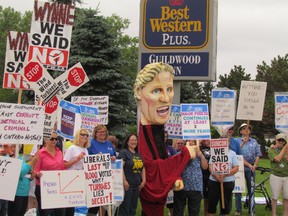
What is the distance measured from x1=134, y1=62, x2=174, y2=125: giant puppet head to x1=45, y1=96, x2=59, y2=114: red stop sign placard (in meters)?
1.70

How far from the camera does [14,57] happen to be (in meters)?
9.41

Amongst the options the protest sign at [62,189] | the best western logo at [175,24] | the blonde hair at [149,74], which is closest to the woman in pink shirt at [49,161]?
the protest sign at [62,189]

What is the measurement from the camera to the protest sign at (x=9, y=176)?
6832 mm

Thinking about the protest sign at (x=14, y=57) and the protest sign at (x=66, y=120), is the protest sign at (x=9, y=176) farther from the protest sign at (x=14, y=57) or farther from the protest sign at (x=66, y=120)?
the protest sign at (x=14, y=57)

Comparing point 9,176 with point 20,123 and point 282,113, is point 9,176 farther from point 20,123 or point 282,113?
point 282,113

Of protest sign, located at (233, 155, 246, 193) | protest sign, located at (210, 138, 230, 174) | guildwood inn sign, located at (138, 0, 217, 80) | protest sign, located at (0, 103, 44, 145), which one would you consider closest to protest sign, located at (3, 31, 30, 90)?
protest sign, located at (0, 103, 44, 145)

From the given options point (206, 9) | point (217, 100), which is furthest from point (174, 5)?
point (217, 100)

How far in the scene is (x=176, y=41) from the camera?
1170 cm

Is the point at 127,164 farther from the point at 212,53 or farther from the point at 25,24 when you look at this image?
the point at 25,24

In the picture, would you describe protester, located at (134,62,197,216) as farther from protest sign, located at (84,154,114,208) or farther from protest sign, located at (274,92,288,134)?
protest sign, located at (274,92,288,134)

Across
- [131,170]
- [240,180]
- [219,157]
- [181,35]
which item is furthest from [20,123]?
[181,35]

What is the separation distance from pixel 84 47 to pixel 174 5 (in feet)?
36.6

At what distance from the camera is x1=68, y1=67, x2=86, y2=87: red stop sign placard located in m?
8.62

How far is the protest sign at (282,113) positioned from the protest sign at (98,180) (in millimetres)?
4604
